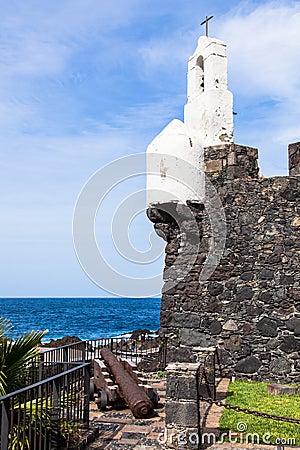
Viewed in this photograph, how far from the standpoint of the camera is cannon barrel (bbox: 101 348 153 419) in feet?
24.5

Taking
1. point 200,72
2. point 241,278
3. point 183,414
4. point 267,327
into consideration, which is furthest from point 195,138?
point 183,414

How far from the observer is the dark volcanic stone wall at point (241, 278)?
1027cm

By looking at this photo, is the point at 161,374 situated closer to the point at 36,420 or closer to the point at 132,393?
the point at 132,393

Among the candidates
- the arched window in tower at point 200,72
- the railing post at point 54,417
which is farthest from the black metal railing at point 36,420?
the arched window in tower at point 200,72

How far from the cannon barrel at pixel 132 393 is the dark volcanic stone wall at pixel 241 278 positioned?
7.40ft

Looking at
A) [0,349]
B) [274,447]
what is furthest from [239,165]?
[0,349]

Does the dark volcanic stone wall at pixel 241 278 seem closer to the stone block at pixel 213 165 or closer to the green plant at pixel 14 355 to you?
the stone block at pixel 213 165

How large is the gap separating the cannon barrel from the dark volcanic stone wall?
88.8 inches

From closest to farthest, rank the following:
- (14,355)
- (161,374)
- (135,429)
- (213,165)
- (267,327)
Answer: (14,355)
(135,429)
(267,327)
(213,165)
(161,374)

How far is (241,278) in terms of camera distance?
10734 millimetres

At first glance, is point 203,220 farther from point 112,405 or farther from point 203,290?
point 112,405

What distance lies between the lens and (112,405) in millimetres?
8148

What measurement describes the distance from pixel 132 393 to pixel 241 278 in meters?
3.96

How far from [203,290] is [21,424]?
6.36 meters
